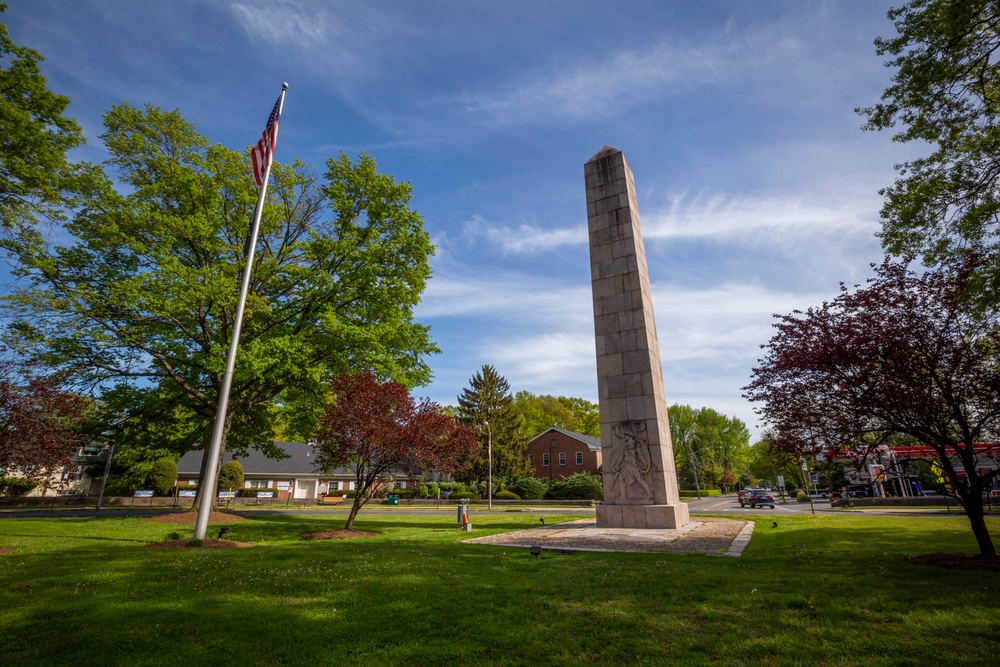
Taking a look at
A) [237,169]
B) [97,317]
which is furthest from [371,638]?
[237,169]

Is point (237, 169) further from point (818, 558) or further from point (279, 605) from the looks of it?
point (818, 558)

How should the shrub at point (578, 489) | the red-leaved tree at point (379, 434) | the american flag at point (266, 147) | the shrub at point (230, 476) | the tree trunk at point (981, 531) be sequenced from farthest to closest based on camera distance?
the shrub at point (230, 476)
the shrub at point (578, 489)
the red-leaved tree at point (379, 434)
the american flag at point (266, 147)
the tree trunk at point (981, 531)


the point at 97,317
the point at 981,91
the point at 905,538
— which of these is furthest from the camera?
the point at 97,317

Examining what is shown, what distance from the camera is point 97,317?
18.0 metres

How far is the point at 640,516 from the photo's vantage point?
655 inches

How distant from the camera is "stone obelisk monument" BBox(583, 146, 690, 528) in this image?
17.0 m

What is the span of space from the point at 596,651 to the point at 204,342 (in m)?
21.8

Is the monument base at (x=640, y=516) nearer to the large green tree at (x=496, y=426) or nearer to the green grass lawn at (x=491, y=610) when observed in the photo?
the green grass lawn at (x=491, y=610)

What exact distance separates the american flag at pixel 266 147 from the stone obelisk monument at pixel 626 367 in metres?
13.1

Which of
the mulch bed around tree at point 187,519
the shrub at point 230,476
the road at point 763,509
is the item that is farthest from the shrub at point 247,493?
the road at point 763,509

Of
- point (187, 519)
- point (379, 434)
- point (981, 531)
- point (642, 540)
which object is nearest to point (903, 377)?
point (981, 531)

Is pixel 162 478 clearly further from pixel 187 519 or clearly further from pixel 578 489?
pixel 578 489

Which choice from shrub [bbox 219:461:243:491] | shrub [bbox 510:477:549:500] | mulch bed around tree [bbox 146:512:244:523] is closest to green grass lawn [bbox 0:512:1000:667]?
mulch bed around tree [bbox 146:512:244:523]

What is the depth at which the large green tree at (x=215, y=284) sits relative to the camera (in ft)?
59.6
